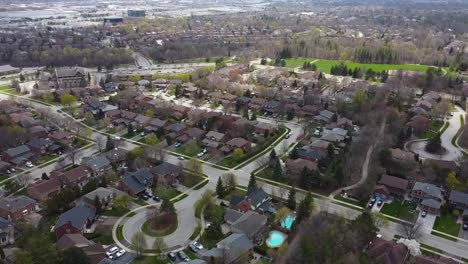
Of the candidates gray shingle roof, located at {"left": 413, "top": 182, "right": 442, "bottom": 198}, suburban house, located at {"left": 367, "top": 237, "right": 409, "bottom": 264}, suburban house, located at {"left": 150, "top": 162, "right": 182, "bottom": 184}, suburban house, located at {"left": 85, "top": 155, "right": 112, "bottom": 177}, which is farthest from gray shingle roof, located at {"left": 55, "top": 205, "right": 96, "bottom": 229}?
gray shingle roof, located at {"left": 413, "top": 182, "right": 442, "bottom": 198}

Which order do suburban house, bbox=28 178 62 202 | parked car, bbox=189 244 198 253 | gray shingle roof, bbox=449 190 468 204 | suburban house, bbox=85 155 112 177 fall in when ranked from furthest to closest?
suburban house, bbox=85 155 112 177 → suburban house, bbox=28 178 62 202 → gray shingle roof, bbox=449 190 468 204 → parked car, bbox=189 244 198 253

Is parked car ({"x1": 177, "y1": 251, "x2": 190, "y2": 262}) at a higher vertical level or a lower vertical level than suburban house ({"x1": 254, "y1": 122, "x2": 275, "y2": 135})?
higher

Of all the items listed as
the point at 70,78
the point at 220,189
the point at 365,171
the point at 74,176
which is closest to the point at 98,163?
the point at 74,176

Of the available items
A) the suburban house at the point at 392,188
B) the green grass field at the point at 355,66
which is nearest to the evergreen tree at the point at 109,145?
the suburban house at the point at 392,188

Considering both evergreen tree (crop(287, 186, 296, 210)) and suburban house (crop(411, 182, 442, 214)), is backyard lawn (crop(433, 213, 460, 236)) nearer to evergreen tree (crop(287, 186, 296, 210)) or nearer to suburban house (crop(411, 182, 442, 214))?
suburban house (crop(411, 182, 442, 214))

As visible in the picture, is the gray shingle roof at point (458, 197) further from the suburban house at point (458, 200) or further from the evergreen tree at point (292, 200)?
the evergreen tree at point (292, 200)

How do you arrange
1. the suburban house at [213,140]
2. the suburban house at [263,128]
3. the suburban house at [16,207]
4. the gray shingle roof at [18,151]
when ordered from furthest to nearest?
the suburban house at [263,128]
the suburban house at [213,140]
the gray shingle roof at [18,151]
the suburban house at [16,207]

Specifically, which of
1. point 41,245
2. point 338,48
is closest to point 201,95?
point 41,245
